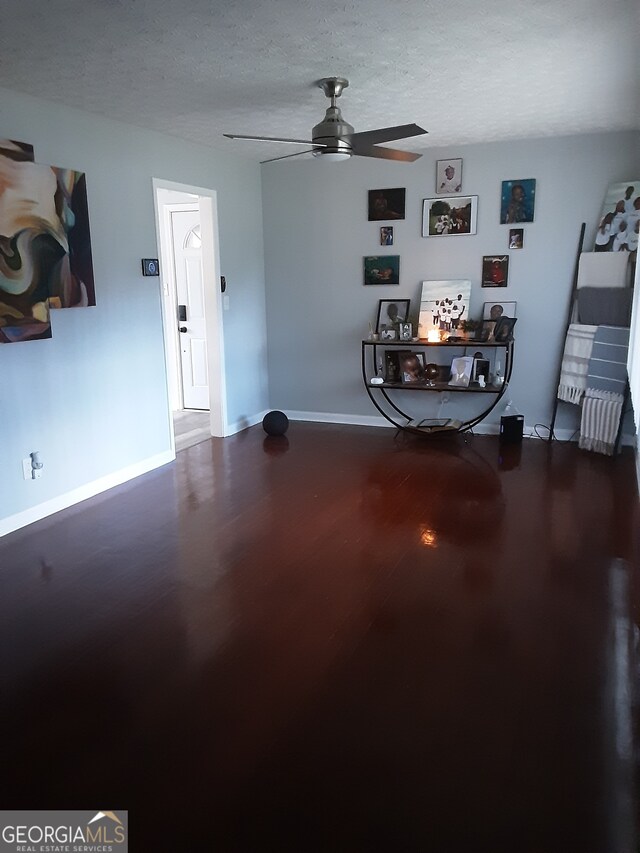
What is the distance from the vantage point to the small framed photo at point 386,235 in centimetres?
592

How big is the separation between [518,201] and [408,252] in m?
Answer: 1.03

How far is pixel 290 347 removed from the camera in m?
6.55

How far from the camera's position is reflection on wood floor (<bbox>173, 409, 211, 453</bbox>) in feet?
19.5

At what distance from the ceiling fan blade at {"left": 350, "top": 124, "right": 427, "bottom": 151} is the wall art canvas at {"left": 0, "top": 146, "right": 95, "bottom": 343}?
1.79 meters

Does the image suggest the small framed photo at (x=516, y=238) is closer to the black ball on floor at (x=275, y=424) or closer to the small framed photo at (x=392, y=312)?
the small framed photo at (x=392, y=312)

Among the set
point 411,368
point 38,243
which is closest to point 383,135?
point 38,243

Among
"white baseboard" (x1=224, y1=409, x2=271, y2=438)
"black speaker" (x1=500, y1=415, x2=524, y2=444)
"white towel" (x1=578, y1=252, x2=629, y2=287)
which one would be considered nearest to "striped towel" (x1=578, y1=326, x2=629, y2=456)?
"white towel" (x1=578, y1=252, x2=629, y2=287)

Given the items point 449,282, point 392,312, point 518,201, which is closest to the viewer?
point 518,201

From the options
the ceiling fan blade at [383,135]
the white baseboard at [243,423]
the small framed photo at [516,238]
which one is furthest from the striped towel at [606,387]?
the white baseboard at [243,423]

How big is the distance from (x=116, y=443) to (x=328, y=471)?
1579 millimetres

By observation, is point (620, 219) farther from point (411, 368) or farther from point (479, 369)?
point (411, 368)

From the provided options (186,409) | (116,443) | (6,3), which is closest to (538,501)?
(116,443)

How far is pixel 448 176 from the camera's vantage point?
18.4 feet

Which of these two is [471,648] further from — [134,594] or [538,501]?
[538,501]
